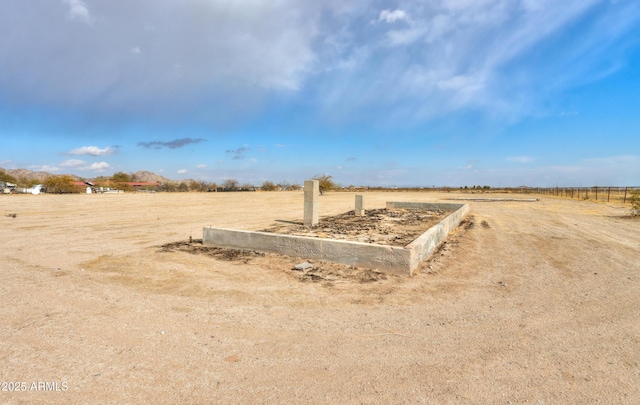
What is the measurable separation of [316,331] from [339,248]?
3.00 m

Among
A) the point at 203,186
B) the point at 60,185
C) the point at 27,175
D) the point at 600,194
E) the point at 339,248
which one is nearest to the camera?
the point at 339,248

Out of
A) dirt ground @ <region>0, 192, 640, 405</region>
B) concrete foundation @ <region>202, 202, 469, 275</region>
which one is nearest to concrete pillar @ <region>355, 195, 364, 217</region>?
concrete foundation @ <region>202, 202, 469, 275</region>

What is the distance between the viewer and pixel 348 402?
2.41 m

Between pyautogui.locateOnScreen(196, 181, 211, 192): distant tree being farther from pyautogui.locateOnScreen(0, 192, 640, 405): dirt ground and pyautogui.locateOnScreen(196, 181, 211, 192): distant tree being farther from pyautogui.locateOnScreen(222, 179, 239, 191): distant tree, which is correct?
pyautogui.locateOnScreen(0, 192, 640, 405): dirt ground

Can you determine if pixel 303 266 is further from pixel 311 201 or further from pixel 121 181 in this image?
pixel 121 181

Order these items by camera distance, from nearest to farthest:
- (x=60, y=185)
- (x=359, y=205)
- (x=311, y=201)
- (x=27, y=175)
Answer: (x=311, y=201), (x=359, y=205), (x=60, y=185), (x=27, y=175)

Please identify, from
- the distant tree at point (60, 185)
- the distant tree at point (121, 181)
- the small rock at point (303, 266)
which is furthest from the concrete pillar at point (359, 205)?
the distant tree at point (121, 181)

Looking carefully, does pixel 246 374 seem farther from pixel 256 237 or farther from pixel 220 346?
pixel 256 237

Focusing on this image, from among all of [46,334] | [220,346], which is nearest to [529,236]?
[220,346]

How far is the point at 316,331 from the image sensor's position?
3605 mm

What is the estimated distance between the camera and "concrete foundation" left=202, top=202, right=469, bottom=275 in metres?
5.86

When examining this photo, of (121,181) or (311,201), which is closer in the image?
(311,201)

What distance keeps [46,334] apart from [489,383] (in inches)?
177

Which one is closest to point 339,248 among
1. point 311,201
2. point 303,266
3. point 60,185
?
point 303,266
